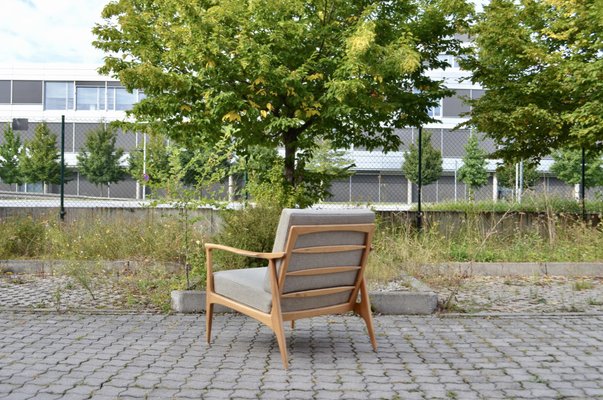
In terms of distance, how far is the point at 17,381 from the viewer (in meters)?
4.14

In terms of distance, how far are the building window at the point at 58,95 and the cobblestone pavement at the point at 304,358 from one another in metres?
47.0

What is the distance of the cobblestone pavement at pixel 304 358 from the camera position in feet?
13.1

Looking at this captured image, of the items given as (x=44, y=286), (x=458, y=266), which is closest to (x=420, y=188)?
(x=458, y=266)

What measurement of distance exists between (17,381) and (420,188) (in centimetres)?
990

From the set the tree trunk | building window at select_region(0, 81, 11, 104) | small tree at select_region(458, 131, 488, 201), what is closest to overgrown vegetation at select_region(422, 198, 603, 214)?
the tree trunk

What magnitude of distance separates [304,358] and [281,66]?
653 cm

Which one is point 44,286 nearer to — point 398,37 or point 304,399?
point 304,399

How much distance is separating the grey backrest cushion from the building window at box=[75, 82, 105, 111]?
47148 millimetres

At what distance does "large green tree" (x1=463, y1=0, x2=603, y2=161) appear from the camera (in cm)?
1185

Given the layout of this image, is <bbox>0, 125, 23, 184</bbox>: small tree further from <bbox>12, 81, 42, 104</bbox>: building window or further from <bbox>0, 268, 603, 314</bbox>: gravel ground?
<bbox>12, 81, 42, 104</bbox>: building window

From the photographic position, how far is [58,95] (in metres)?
50.2

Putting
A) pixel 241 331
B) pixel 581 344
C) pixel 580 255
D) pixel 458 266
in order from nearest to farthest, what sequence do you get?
pixel 581 344, pixel 241 331, pixel 458 266, pixel 580 255

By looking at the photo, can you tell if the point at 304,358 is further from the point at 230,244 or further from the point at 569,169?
the point at 569,169

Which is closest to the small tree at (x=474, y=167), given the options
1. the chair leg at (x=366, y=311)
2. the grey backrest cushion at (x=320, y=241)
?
the chair leg at (x=366, y=311)
